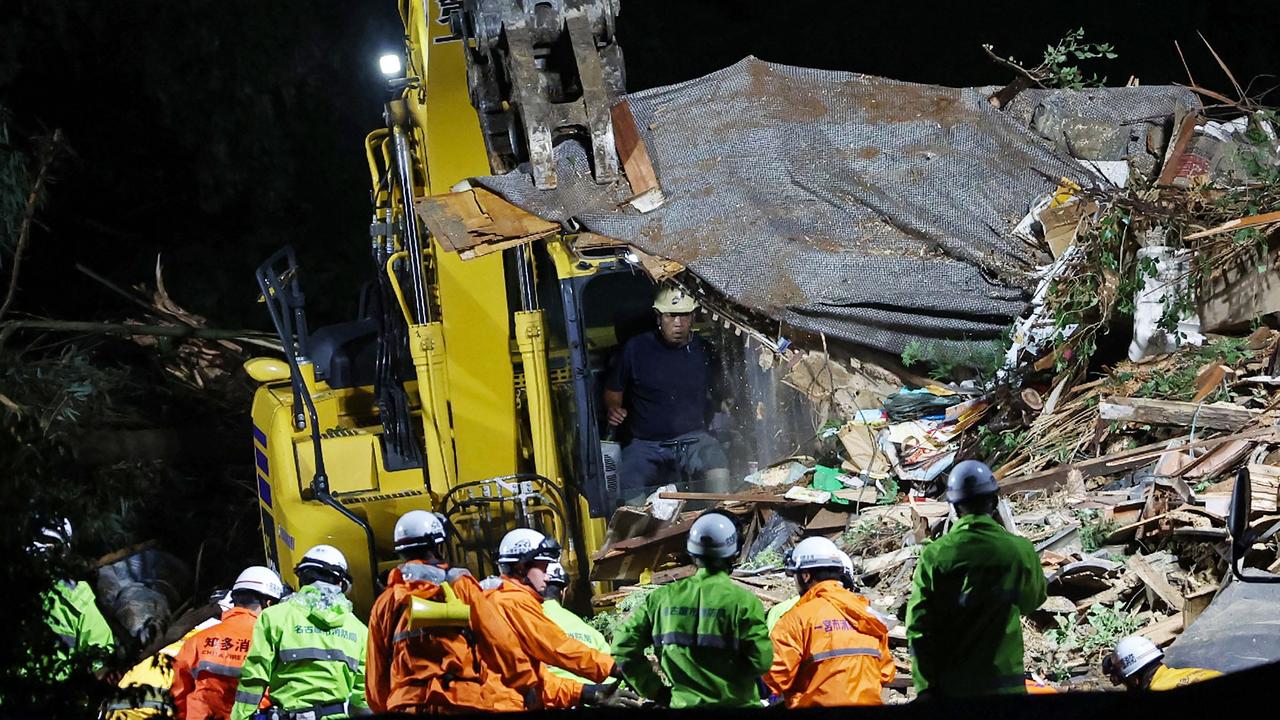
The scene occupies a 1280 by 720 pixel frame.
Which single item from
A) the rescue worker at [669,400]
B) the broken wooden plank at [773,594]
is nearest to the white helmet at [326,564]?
the broken wooden plank at [773,594]

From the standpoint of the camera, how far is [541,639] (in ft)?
20.0

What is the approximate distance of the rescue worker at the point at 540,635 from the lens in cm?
609

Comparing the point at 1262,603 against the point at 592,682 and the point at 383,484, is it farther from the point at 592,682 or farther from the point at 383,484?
the point at 383,484

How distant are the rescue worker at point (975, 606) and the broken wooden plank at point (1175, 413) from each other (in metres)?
3.27

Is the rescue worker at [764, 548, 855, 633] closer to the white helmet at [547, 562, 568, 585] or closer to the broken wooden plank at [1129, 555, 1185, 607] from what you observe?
the white helmet at [547, 562, 568, 585]

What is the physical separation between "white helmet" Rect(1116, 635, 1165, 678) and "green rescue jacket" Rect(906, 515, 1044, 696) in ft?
2.93

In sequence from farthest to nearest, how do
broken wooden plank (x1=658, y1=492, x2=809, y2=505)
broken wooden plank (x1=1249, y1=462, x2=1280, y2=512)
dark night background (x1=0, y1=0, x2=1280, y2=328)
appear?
dark night background (x1=0, y1=0, x2=1280, y2=328), broken wooden plank (x1=658, y1=492, x2=809, y2=505), broken wooden plank (x1=1249, y1=462, x2=1280, y2=512)

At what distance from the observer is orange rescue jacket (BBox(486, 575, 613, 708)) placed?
6090 mm

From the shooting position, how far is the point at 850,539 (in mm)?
8320

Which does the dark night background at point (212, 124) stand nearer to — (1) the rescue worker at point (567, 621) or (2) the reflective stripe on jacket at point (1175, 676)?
(1) the rescue worker at point (567, 621)

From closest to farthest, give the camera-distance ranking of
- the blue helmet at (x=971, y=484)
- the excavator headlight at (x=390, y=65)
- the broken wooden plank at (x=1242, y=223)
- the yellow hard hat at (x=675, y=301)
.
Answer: the blue helmet at (x=971, y=484) < the broken wooden plank at (x=1242, y=223) < the excavator headlight at (x=390, y=65) < the yellow hard hat at (x=675, y=301)

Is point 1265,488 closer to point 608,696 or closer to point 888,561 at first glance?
point 888,561

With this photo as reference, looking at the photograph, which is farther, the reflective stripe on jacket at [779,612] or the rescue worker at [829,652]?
the reflective stripe on jacket at [779,612]

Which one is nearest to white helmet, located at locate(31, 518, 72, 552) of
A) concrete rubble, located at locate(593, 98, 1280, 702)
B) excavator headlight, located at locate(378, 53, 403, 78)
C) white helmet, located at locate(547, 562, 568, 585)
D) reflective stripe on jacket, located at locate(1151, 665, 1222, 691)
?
white helmet, located at locate(547, 562, 568, 585)
